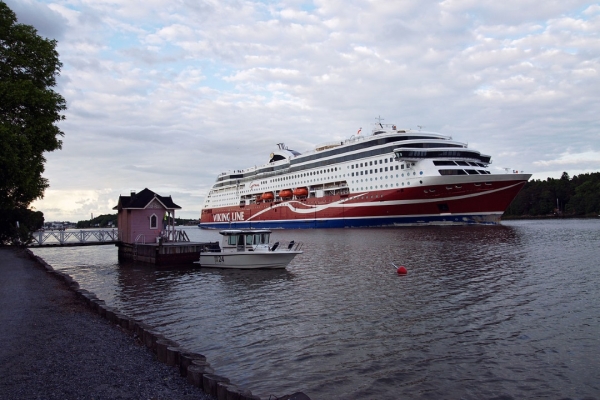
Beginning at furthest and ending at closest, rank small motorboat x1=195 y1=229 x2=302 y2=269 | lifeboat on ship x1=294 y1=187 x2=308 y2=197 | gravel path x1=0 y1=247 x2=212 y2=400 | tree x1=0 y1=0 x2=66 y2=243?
lifeboat on ship x1=294 y1=187 x2=308 y2=197 < small motorboat x1=195 y1=229 x2=302 y2=269 < tree x1=0 y1=0 x2=66 y2=243 < gravel path x1=0 y1=247 x2=212 y2=400

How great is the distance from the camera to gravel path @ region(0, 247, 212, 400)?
6695 millimetres

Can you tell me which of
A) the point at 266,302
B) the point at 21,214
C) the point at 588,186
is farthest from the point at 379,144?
→ the point at 588,186

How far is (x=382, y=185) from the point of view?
6347cm

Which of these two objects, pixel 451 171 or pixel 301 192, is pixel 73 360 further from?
pixel 301 192

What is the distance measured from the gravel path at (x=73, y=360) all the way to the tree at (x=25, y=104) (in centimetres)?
681

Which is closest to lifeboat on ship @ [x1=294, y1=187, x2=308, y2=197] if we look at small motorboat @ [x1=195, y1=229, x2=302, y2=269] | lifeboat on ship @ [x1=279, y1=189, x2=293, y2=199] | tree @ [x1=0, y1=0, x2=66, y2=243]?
lifeboat on ship @ [x1=279, y1=189, x2=293, y2=199]

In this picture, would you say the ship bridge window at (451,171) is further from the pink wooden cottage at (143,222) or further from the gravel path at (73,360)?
the gravel path at (73,360)

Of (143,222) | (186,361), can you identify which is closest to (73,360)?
(186,361)

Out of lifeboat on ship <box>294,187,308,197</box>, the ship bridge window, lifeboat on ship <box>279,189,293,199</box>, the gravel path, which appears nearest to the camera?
the gravel path

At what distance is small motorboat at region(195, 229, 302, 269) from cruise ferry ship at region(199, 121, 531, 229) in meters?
35.9

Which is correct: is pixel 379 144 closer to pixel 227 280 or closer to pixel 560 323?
pixel 227 280

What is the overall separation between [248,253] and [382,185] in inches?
1618

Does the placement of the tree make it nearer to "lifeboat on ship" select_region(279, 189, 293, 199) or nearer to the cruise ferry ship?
the cruise ferry ship

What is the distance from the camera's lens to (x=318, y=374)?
8.66 m
